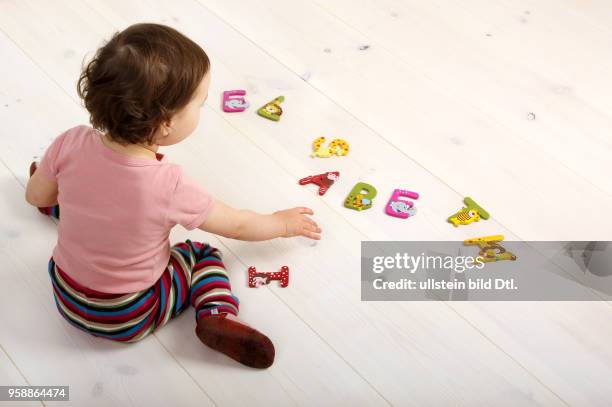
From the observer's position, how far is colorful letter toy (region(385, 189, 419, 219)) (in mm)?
1323

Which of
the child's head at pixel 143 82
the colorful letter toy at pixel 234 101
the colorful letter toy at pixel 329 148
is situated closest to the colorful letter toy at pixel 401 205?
the colorful letter toy at pixel 329 148

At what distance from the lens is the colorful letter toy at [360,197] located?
1328 mm

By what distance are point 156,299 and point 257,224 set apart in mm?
196

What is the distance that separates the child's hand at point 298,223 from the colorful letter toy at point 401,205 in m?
0.16

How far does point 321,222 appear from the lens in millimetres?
1309

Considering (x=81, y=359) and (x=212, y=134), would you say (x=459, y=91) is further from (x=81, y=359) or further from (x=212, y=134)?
(x=81, y=359)

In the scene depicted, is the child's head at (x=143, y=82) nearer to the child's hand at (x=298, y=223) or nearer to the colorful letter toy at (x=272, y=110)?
the child's hand at (x=298, y=223)

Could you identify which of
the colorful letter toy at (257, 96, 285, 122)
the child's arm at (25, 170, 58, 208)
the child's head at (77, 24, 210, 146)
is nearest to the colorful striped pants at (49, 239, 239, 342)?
the child's arm at (25, 170, 58, 208)

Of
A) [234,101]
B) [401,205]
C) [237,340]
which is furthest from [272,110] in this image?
[237,340]

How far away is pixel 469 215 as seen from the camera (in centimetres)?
133

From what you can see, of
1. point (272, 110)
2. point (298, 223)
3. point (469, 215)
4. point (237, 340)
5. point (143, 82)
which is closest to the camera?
point (143, 82)

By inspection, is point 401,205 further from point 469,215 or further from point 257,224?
point 257,224

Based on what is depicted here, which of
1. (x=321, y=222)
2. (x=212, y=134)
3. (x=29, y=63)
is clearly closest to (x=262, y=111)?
(x=212, y=134)

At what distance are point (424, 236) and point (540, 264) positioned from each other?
8.3 inches
